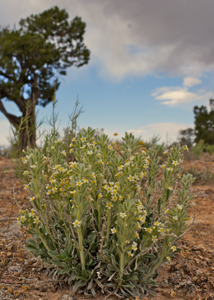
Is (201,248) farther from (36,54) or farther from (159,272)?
(36,54)

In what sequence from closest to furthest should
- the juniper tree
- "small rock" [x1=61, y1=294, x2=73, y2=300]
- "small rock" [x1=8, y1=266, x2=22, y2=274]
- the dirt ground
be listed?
"small rock" [x1=61, y1=294, x2=73, y2=300] → the dirt ground → "small rock" [x1=8, y1=266, x2=22, y2=274] → the juniper tree

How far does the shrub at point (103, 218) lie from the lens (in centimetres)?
206

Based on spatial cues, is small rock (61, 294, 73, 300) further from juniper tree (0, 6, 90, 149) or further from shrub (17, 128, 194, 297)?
juniper tree (0, 6, 90, 149)

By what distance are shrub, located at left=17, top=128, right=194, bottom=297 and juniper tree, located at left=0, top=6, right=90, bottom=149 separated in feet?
40.0

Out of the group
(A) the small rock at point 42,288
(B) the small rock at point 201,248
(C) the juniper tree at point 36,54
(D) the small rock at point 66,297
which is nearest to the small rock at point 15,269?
(A) the small rock at point 42,288

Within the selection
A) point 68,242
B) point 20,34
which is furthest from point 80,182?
point 20,34

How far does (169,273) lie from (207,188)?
11.5 feet

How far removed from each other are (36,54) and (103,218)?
15655 mm

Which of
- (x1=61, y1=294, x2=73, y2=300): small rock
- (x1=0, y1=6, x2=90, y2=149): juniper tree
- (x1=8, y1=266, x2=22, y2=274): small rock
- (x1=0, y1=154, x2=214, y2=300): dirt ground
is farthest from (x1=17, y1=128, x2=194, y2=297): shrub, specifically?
(x1=0, y1=6, x2=90, y2=149): juniper tree

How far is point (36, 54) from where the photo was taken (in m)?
15.9

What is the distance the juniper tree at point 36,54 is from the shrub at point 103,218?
12.2m

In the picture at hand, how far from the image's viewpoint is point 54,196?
225cm

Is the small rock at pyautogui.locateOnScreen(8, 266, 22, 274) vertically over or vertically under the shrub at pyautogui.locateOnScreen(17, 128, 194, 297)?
under

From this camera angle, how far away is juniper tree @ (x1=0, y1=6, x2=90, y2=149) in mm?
15234
